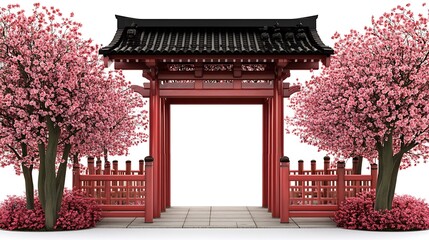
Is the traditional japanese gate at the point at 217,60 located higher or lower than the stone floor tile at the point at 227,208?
higher

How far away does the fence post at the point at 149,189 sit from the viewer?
13.0 meters

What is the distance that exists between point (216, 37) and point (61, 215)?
16.7ft

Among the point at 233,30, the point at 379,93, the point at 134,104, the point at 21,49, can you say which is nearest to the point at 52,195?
the point at 21,49

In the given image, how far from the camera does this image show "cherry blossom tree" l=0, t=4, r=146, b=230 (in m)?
11.8

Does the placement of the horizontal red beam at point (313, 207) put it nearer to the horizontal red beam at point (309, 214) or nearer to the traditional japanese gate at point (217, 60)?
the horizontal red beam at point (309, 214)

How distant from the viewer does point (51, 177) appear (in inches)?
487

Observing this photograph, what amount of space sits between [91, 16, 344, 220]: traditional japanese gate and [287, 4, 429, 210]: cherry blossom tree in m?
0.69

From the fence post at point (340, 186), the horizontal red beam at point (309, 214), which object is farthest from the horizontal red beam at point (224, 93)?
the horizontal red beam at point (309, 214)

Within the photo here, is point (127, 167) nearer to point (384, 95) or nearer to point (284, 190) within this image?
point (284, 190)

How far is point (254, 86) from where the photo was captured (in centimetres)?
1355

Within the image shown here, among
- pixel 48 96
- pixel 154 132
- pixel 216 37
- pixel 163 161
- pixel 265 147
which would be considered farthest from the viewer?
pixel 265 147

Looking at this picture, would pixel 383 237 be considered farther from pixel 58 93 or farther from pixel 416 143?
pixel 58 93

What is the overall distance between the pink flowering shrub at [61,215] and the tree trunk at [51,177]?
143 mm

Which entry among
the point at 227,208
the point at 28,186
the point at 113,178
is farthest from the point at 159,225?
the point at 227,208
